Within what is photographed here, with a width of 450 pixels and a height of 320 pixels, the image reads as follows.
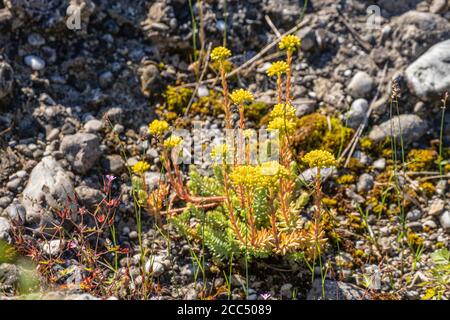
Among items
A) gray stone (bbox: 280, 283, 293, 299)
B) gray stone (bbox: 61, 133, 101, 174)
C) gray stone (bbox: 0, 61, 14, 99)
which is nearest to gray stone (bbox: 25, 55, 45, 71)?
gray stone (bbox: 0, 61, 14, 99)

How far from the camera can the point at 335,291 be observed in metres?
4.19

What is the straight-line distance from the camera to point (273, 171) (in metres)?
3.52

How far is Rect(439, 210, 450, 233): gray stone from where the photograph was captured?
451 centimetres

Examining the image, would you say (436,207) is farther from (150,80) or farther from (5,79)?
(5,79)

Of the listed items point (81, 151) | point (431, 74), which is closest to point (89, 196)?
point (81, 151)

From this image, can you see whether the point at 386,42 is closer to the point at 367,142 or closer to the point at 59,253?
the point at 367,142

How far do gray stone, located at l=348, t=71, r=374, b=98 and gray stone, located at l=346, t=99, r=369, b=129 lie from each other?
0.13m

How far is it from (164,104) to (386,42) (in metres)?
2.41

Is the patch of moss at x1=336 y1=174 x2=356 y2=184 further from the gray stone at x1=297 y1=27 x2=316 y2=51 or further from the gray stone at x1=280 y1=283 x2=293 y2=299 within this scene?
the gray stone at x1=297 y1=27 x2=316 y2=51

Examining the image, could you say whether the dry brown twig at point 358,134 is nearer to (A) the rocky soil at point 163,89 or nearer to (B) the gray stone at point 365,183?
(A) the rocky soil at point 163,89

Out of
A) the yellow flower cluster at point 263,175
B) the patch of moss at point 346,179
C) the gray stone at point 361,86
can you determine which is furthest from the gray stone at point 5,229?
the gray stone at point 361,86

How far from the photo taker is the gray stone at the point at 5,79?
16.1 feet

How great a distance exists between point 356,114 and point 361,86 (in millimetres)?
326
